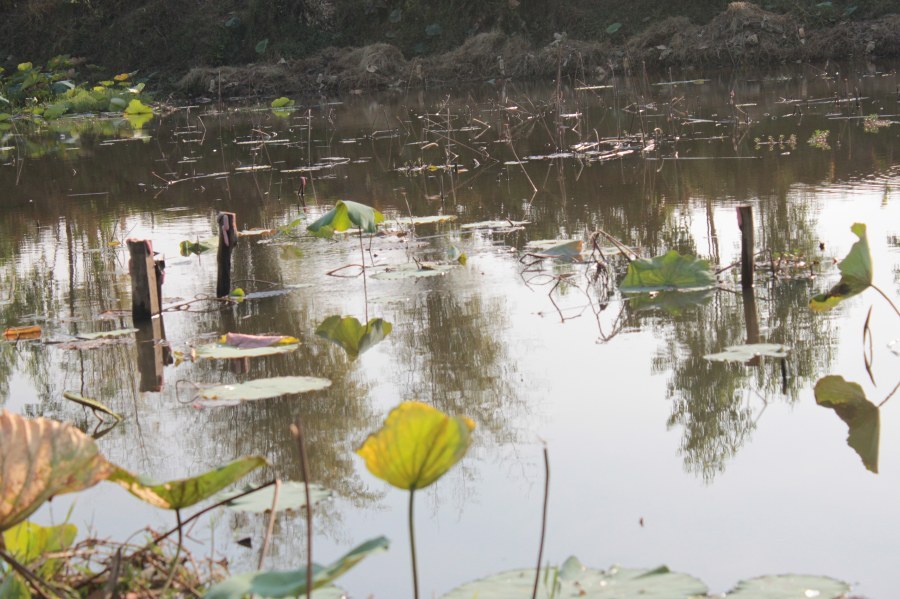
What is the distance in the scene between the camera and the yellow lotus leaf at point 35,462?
73.2 inches

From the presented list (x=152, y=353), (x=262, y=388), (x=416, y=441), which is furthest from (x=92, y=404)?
(x=416, y=441)

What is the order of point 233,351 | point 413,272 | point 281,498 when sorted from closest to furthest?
point 281,498
point 233,351
point 413,272

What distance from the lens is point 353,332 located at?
4434mm

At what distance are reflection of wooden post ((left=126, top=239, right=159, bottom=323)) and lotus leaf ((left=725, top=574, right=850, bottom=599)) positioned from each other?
10.3ft

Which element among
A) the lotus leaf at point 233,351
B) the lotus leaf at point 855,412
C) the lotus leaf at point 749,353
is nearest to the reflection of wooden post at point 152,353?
the lotus leaf at point 233,351

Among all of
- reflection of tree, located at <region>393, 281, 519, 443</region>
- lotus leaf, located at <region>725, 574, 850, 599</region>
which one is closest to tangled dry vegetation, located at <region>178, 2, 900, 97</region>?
reflection of tree, located at <region>393, 281, 519, 443</region>

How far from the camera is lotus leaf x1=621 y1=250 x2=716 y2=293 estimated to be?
4828 millimetres

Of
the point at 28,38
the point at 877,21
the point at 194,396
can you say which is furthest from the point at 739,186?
the point at 28,38

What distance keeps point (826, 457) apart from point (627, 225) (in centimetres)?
340

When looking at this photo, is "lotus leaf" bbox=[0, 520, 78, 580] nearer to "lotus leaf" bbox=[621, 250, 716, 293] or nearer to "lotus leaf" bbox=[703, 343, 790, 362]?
"lotus leaf" bbox=[703, 343, 790, 362]

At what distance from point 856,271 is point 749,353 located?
43cm

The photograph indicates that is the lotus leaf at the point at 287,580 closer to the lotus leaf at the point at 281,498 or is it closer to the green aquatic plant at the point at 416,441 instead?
the green aquatic plant at the point at 416,441

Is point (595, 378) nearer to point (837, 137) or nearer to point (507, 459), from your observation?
point (507, 459)

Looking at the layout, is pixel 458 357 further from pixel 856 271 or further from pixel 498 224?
pixel 498 224
